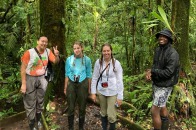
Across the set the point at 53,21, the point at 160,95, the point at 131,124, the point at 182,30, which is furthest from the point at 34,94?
the point at 182,30

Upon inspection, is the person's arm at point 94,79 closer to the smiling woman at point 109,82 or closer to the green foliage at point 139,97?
the smiling woman at point 109,82

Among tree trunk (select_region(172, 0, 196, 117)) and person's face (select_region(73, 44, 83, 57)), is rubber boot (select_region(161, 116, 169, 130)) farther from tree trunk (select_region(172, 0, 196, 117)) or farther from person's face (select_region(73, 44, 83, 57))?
tree trunk (select_region(172, 0, 196, 117))

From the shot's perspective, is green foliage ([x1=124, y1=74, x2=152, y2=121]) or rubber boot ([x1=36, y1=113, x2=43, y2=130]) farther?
green foliage ([x1=124, y1=74, x2=152, y2=121])

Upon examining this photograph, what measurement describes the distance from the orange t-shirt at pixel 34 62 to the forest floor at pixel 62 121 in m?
1.27

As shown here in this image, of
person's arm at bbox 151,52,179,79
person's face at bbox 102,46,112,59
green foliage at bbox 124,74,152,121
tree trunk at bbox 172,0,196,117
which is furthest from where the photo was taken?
tree trunk at bbox 172,0,196,117

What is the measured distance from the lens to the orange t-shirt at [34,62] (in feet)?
16.5

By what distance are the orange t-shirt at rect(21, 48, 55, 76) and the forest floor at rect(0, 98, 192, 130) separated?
127cm

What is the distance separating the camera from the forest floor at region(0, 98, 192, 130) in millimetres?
5844

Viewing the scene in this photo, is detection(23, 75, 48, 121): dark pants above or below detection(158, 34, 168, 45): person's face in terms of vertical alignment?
below

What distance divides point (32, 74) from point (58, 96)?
133 cm

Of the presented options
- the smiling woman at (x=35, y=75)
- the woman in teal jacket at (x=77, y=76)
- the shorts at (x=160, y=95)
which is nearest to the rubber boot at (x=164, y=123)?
the shorts at (x=160, y=95)

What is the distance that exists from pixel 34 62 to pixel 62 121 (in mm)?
1697

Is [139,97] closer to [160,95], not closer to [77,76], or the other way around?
[160,95]

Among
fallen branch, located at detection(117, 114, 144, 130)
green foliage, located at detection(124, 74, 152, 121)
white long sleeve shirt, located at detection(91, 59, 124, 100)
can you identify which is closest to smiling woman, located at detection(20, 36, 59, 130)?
white long sleeve shirt, located at detection(91, 59, 124, 100)
